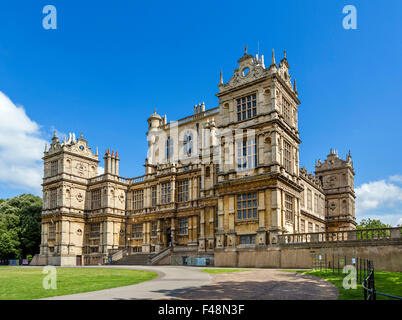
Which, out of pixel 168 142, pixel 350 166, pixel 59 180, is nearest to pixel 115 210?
pixel 59 180

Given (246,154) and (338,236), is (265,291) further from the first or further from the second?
(246,154)

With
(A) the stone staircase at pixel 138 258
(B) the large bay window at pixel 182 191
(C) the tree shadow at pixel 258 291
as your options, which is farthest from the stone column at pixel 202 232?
(C) the tree shadow at pixel 258 291

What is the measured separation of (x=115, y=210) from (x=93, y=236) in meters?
5.90

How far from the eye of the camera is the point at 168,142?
2569 inches

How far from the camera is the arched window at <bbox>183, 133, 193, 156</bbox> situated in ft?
201

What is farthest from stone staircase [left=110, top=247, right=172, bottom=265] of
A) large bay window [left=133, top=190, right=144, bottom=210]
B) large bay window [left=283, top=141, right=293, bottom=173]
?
large bay window [left=283, top=141, right=293, bottom=173]

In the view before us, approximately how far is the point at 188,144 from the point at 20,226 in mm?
31362

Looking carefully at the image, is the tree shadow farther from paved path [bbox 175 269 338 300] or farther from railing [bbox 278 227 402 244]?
railing [bbox 278 227 402 244]

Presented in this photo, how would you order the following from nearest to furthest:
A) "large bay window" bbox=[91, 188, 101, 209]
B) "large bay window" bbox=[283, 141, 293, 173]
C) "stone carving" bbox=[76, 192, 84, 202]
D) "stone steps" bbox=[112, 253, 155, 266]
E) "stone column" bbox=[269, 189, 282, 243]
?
"stone column" bbox=[269, 189, 282, 243], "large bay window" bbox=[283, 141, 293, 173], "stone steps" bbox=[112, 253, 155, 266], "large bay window" bbox=[91, 188, 101, 209], "stone carving" bbox=[76, 192, 84, 202]

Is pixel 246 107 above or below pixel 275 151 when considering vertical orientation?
above

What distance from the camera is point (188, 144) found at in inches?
2440

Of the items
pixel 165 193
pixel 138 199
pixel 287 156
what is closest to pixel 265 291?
pixel 287 156

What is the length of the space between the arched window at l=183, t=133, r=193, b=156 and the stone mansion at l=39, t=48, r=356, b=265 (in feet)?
0.57
